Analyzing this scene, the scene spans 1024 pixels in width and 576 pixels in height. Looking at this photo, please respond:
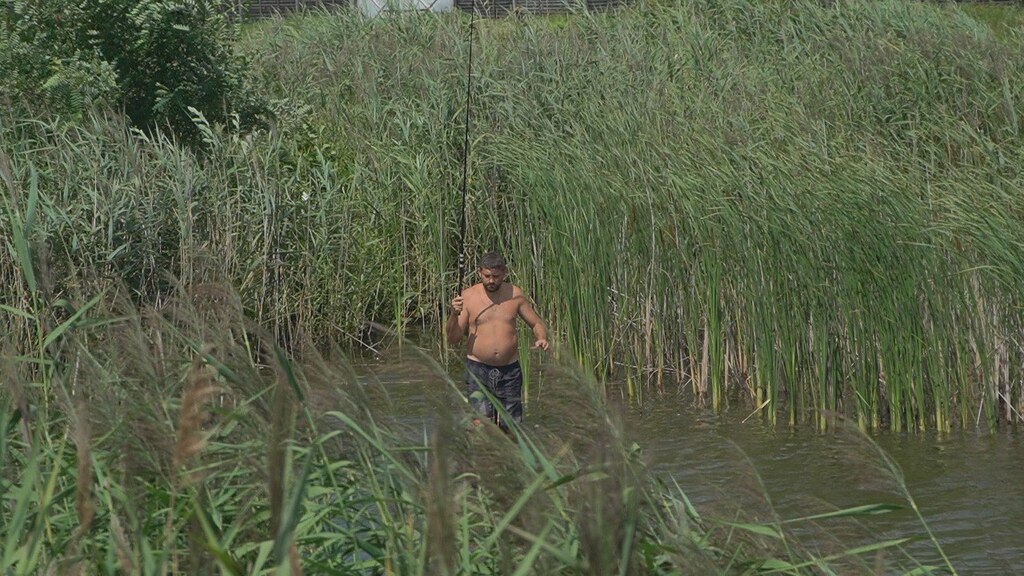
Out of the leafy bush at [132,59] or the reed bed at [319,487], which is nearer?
the reed bed at [319,487]

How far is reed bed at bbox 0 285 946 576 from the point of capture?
3.32m

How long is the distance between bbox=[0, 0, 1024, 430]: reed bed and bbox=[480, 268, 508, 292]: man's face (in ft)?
3.57

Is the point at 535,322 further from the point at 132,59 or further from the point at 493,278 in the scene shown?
the point at 132,59

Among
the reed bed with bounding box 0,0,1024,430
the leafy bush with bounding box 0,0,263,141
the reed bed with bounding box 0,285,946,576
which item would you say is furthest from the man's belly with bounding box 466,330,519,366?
the leafy bush with bounding box 0,0,263,141

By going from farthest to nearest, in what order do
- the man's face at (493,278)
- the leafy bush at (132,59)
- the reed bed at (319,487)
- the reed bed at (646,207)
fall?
1. the leafy bush at (132,59)
2. the reed bed at (646,207)
3. the man's face at (493,278)
4. the reed bed at (319,487)

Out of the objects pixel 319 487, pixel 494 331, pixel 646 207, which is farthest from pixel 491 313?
pixel 319 487

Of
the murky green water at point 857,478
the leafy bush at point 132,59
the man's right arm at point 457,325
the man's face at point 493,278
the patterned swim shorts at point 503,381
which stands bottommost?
the murky green water at point 857,478

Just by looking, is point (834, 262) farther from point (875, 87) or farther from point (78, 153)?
point (78, 153)

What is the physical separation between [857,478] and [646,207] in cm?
349

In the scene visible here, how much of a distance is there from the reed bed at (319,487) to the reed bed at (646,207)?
2667 mm

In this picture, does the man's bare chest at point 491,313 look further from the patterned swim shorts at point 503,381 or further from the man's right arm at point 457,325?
the patterned swim shorts at point 503,381

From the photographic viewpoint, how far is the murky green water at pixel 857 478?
692 centimetres

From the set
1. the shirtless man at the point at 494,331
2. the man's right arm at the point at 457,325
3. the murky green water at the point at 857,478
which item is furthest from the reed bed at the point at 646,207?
the shirtless man at the point at 494,331

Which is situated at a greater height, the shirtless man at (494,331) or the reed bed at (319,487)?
the reed bed at (319,487)
